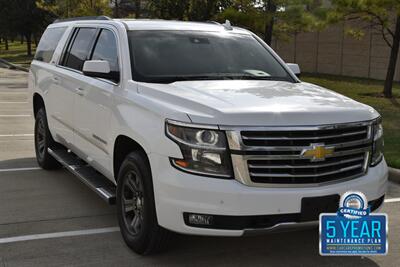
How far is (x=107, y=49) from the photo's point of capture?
17.8ft

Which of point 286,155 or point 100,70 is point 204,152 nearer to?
point 286,155

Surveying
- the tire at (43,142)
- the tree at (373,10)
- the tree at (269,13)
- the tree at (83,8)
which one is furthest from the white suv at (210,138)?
the tree at (83,8)

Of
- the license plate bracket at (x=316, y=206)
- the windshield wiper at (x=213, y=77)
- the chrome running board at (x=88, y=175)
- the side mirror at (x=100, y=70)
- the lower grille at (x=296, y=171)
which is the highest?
the side mirror at (x=100, y=70)

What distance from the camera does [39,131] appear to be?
24.7 ft

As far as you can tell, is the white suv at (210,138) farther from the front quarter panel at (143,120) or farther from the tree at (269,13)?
the tree at (269,13)

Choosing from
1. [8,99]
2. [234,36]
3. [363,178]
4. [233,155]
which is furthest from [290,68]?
[8,99]

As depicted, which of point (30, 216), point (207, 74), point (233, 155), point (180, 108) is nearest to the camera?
point (233, 155)

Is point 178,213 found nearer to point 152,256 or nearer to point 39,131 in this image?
point 152,256

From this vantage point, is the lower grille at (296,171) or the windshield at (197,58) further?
the windshield at (197,58)

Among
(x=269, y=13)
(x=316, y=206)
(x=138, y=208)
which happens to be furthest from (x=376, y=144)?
(x=269, y=13)

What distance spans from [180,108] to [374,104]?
10.7 meters

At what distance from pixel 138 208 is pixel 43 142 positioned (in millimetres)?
3346

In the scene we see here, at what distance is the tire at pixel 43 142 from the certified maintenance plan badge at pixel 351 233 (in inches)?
168

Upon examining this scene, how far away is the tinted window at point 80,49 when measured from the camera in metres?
5.93
